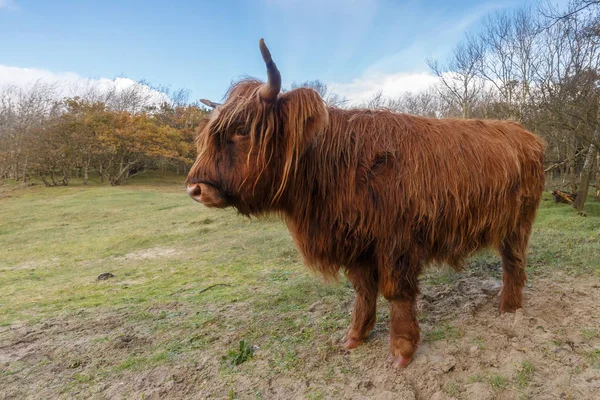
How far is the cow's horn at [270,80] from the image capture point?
1874 millimetres

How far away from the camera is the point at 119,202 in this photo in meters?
20.0

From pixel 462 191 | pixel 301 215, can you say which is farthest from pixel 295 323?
pixel 462 191

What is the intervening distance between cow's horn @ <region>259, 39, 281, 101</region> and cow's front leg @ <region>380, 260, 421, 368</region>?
1.32 meters

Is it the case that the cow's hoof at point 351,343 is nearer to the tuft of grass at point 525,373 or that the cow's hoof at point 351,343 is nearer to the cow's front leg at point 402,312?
the cow's front leg at point 402,312

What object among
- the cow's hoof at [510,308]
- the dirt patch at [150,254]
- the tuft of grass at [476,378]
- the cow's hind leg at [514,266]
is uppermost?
the cow's hind leg at [514,266]

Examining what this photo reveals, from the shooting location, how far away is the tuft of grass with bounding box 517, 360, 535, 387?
2.04 meters

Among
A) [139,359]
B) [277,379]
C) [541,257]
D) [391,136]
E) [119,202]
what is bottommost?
[119,202]

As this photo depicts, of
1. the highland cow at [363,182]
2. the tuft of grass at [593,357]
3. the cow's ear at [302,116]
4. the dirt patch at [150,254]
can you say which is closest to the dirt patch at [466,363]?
the tuft of grass at [593,357]

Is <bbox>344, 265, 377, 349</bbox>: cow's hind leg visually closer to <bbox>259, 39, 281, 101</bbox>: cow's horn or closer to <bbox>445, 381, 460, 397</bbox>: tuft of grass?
<bbox>445, 381, 460, 397</bbox>: tuft of grass

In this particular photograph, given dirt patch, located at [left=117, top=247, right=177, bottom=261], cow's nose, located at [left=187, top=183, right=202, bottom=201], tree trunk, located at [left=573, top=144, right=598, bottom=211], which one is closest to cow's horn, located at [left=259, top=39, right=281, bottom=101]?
cow's nose, located at [left=187, top=183, right=202, bottom=201]

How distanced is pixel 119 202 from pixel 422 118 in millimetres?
20399

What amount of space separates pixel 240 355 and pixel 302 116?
1.72 metres

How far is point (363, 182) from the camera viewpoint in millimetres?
2312

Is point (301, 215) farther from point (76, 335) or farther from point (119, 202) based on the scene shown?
point (119, 202)
